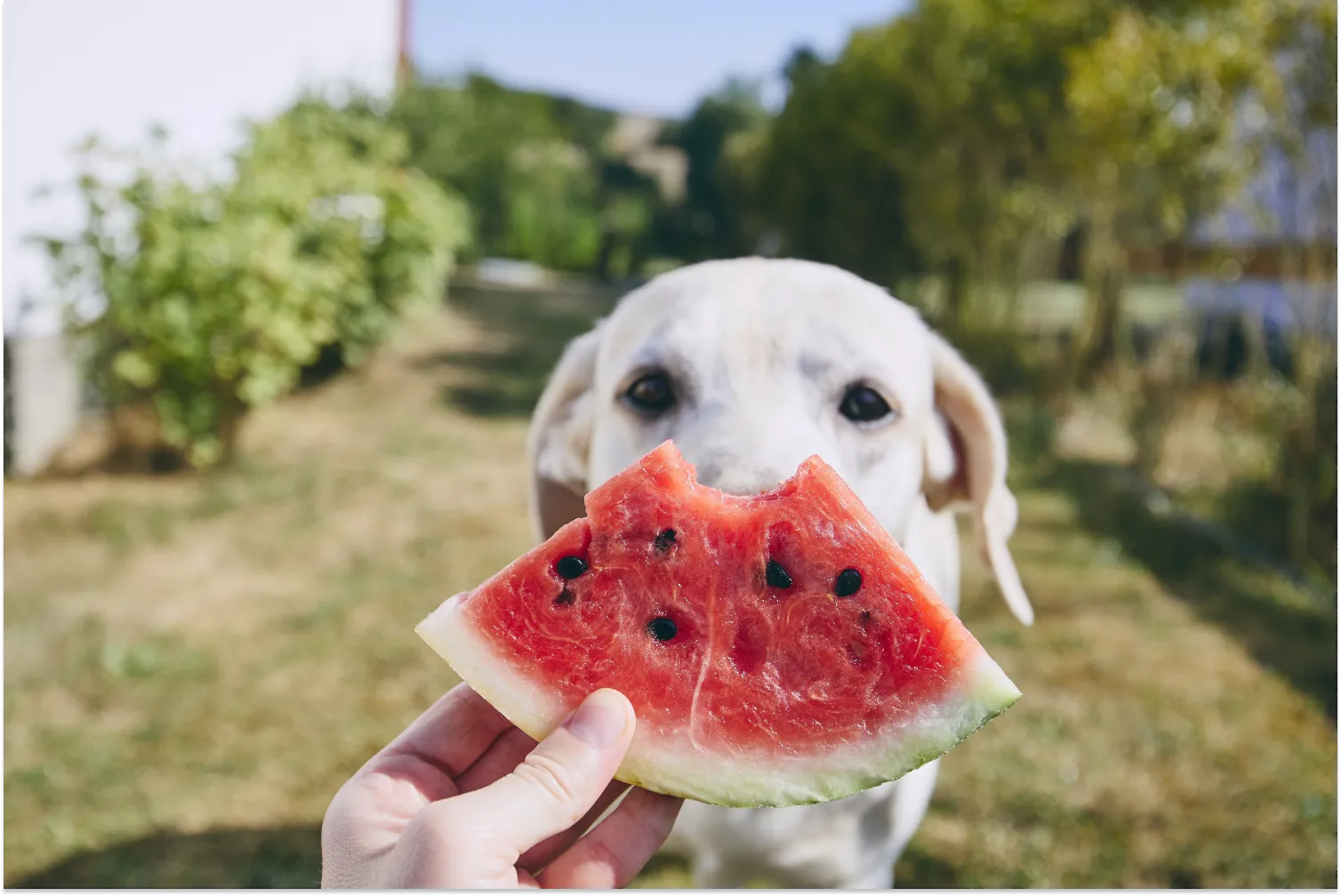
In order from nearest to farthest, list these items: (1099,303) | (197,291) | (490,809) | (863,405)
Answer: (490,809) < (863,405) < (197,291) < (1099,303)

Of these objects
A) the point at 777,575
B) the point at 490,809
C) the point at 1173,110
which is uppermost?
the point at 1173,110

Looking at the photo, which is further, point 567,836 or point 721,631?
point 567,836

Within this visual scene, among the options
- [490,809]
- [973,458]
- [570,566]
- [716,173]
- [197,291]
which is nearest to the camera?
[490,809]

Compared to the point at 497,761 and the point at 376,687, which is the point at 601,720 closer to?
the point at 497,761

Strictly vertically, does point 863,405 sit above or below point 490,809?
above

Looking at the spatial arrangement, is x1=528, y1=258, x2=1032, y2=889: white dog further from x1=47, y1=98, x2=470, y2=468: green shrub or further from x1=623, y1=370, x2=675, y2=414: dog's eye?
x1=47, y1=98, x2=470, y2=468: green shrub

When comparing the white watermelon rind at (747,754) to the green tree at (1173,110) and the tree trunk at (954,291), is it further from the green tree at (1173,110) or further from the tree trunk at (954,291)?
the tree trunk at (954,291)

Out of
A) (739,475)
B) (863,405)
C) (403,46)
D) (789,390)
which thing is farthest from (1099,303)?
(403,46)

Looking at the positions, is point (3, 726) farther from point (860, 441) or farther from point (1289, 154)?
point (1289, 154)
